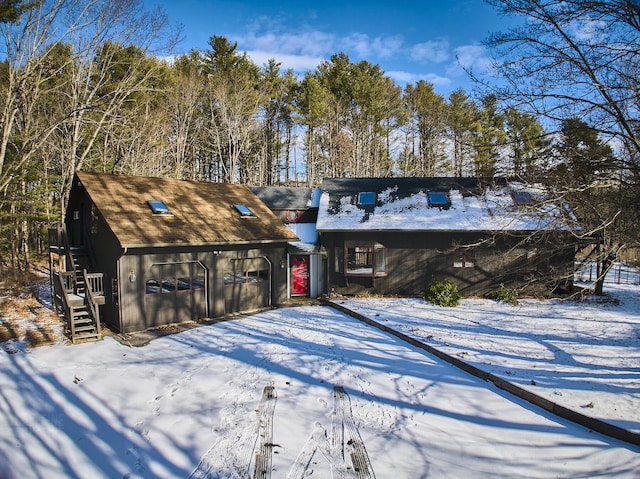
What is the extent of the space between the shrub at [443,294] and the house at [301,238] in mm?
4458

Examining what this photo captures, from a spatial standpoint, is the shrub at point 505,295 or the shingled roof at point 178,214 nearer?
the shingled roof at point 178,214

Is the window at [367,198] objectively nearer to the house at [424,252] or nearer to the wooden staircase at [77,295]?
the house at [424,252]

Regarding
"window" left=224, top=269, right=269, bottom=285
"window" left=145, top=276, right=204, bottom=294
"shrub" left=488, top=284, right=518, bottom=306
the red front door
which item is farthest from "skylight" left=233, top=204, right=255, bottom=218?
"shrub" left=488, top=284, right=518, bottom=306

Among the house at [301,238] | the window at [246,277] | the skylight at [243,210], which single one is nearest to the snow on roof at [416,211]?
the house at [301,238]

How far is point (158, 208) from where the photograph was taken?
12117mm

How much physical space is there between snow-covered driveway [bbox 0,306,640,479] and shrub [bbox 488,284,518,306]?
7244mm

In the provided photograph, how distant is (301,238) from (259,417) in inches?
450

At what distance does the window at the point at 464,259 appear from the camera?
15.5 meters

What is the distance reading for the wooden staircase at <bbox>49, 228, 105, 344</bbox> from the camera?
9898 mm

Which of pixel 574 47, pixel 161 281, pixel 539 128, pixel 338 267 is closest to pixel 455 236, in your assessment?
pixel 338 267

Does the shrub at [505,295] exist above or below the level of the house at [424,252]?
below

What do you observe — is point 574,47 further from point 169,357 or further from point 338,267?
point 338,267

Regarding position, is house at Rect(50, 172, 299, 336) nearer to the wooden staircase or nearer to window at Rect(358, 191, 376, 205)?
the wooden staircase

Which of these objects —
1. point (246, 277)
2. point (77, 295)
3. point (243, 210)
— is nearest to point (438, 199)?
point (243, 210)
